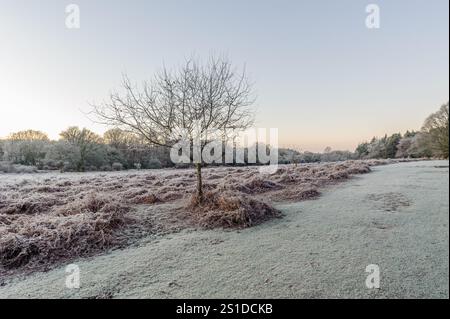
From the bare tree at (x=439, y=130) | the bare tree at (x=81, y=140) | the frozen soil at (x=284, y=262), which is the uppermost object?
the bare tree at (x=81, y=140)

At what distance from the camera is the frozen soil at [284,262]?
3.62m

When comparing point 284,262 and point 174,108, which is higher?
point 174,108

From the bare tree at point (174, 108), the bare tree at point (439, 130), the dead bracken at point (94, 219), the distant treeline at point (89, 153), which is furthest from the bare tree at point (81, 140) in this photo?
the bare tree at point (439, 130)

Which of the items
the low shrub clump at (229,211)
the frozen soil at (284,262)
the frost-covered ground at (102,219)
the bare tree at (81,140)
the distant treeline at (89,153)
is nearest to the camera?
the frozen soil at (284,262)

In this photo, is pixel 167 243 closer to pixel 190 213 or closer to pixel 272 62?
pixel 190 213

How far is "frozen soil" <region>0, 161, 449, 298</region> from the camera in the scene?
11.9 feet

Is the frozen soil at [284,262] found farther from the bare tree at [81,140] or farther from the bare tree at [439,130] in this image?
the bare tree at [81,140]

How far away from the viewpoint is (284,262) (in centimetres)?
457

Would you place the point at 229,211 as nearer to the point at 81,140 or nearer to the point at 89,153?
the point at 89,153

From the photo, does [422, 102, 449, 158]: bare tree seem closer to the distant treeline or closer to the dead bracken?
the dead bracken

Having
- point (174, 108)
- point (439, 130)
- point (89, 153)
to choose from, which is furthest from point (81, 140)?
point (439, 130)

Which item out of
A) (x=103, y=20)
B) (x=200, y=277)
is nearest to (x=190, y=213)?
(x=200, y=277)

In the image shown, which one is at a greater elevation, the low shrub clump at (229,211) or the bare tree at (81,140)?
the bare tree at (81,140)
